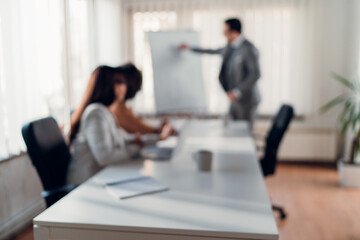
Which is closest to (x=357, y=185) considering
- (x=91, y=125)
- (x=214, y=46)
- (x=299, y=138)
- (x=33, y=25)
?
(x=299, y=138)

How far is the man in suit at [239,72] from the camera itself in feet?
12.2

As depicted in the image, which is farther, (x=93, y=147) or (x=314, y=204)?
(x=314, y=204)

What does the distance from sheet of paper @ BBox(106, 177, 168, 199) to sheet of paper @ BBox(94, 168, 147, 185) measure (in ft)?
0.12

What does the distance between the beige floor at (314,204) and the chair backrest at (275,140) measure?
1.52 feet

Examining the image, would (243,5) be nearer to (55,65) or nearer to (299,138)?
(299,138)

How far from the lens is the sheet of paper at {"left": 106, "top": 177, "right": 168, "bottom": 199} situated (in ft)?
4.78

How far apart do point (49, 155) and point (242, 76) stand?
8.06ft

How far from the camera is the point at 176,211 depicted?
1288 mm

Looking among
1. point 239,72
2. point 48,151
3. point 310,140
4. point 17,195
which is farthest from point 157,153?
point 310,140

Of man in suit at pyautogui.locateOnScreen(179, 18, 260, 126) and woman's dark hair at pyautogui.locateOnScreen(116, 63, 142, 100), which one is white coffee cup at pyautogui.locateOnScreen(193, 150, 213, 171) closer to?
woman's dark hair at pyautogui.locateOnScreen(116, 63, 142, 100)

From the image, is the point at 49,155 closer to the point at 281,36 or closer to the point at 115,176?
the point at 115,176

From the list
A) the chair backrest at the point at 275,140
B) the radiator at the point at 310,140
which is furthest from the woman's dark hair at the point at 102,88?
the radiator at the point at 310,140

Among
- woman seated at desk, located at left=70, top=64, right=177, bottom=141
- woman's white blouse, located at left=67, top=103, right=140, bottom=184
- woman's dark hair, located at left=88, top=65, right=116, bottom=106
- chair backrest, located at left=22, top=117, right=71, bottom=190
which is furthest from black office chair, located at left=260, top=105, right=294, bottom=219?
chair backrest, located at left=22, top=117, right=71, bottom=190

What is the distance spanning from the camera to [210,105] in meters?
4.62
